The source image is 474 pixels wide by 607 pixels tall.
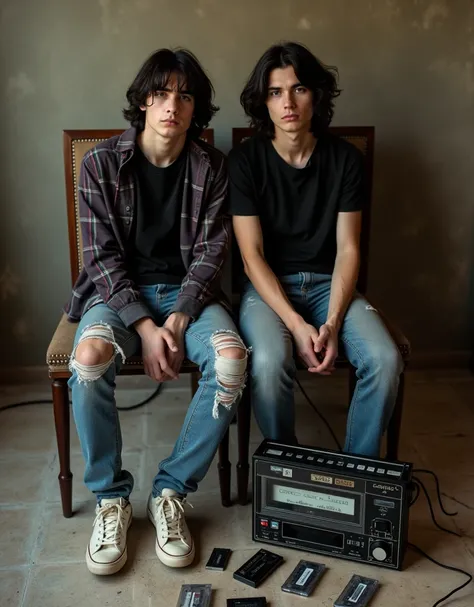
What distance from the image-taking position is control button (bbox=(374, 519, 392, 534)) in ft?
5.39

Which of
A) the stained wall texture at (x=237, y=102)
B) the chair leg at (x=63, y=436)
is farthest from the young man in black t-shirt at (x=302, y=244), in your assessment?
the chair leg at (x=63, y=436)

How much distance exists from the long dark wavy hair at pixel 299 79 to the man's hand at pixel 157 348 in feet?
2.12

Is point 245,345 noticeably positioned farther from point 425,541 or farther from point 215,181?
point 425,541

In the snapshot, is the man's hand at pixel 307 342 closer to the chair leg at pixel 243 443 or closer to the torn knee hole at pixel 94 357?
the chair leg at pixel 243 443

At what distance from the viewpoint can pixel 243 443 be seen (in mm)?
1891

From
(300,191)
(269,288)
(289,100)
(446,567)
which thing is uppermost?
(289,100)

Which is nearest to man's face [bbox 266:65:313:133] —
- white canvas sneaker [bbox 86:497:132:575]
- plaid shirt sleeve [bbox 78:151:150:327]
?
plaid shirt sleeve [bbox 78:151:150:327]

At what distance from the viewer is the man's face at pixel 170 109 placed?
1812 mm

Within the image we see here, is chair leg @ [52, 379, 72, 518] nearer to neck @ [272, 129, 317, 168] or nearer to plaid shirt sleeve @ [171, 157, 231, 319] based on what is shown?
plaid shirt sleeve @ [171, 157, 231, 319]

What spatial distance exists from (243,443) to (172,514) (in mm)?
261

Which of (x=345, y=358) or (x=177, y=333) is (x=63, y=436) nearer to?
(x=177, y=333)

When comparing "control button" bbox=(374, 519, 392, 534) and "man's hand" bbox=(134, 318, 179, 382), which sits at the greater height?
"man's hand" bbox=(134, 318, 179, 382)

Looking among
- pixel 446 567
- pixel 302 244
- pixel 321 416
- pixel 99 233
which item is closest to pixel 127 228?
pixel 99 233

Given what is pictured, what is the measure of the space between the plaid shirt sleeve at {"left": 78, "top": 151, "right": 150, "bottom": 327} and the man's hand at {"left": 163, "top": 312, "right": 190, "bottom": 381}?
90 millimetres
